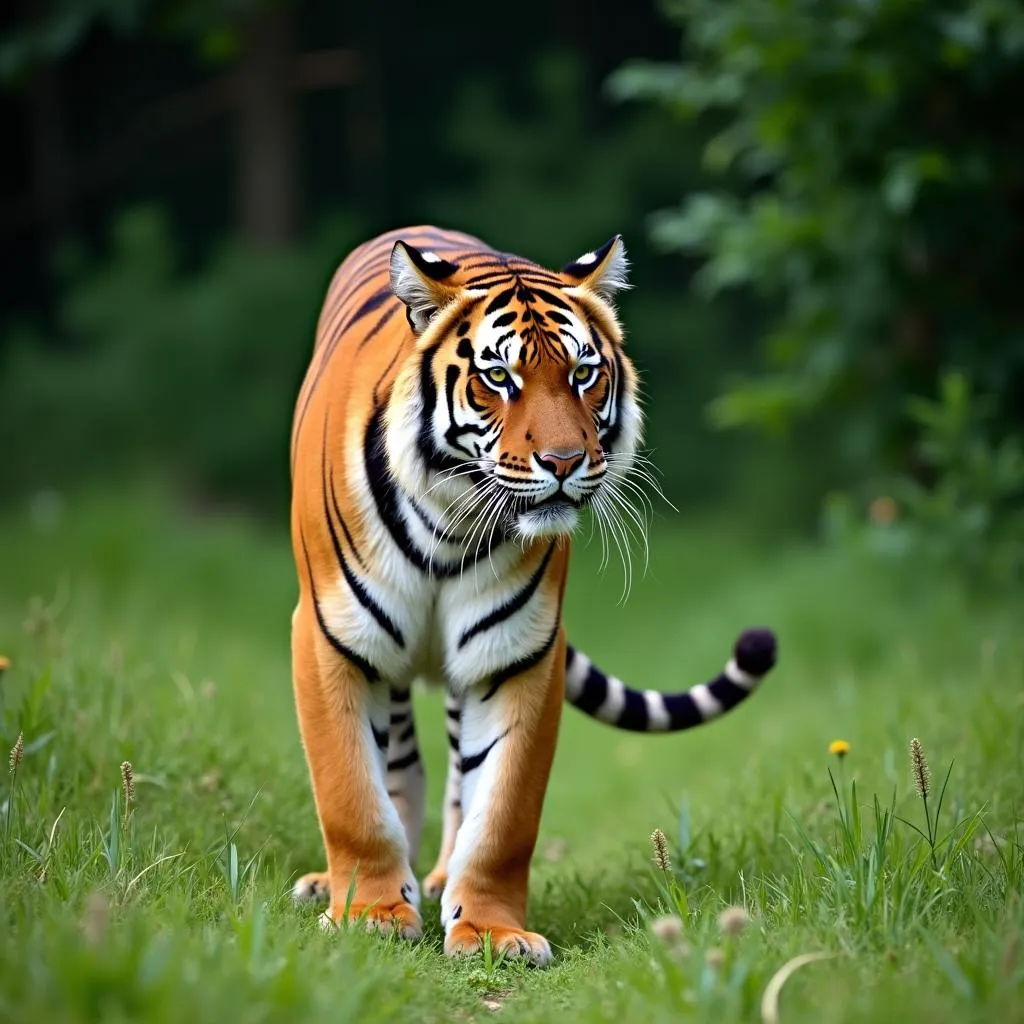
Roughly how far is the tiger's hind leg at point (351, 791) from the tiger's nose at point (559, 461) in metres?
0.78

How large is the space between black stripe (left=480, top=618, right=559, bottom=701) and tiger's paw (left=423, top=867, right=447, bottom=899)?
2.57 ft

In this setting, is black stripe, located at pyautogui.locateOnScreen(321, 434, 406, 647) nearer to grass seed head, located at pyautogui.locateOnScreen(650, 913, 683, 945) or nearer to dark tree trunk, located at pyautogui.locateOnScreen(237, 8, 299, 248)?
grass seed head, located at pyautogui.locateOnScreen(650, 913, 683, 945)

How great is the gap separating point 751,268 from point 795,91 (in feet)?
3.22

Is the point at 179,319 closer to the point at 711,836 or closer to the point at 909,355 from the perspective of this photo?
the point at 909,355

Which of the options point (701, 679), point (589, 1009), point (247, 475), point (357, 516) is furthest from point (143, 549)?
point (589, 1009)

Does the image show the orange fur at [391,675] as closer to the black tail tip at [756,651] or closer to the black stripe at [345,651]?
the black stripe at [345,651]

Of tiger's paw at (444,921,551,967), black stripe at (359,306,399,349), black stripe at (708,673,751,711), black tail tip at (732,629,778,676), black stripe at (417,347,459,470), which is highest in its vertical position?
black stripe at (359,306,399,349)

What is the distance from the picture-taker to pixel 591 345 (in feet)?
11.9

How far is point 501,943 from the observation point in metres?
3.60

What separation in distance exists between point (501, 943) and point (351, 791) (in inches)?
20.3

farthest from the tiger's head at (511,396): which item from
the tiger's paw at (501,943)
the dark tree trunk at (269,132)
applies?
the dark tree trunk at (269,132)

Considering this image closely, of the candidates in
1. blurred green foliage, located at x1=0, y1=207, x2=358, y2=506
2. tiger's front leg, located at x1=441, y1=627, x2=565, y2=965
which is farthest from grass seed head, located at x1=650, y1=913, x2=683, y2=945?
blurred green foliage, located at x1=0, y1=207, x2=358, y2=506

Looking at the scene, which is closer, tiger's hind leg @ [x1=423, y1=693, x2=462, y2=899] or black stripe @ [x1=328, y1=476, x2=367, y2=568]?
black stripe @ [x1=328, y1=476, x2=367, y2=568]

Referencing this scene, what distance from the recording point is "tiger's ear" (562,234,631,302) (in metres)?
3.82
